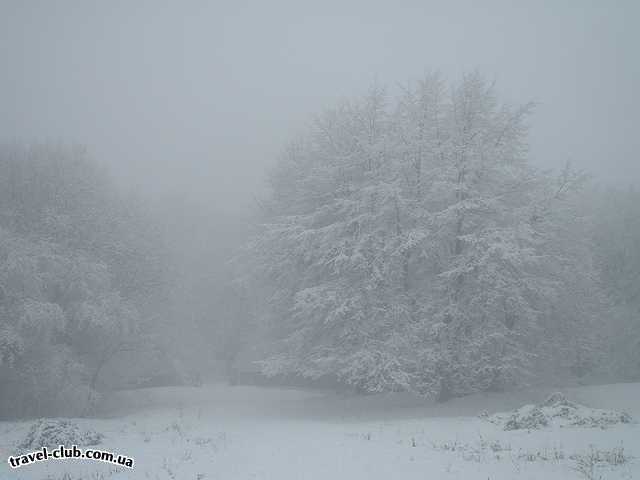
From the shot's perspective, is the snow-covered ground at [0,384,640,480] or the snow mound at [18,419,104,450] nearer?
the snow-covered ground at [0,384,640,480]

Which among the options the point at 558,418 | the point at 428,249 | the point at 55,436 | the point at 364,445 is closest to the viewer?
the point at 364,445

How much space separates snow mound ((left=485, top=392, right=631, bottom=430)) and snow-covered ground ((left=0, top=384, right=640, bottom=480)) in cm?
37

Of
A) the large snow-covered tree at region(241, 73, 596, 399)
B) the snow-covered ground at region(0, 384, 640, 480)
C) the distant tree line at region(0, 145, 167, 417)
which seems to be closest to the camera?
the snow-covered ground at region(0, 384, 640, 480)

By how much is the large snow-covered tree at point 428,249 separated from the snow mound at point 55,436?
29.6 feet

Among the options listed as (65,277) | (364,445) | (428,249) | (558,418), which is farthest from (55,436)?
(428,249)

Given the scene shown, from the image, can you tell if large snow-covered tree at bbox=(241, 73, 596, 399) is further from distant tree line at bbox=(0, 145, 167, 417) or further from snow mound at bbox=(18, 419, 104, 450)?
snow mound at bbox=(18, 419, 104, 450)

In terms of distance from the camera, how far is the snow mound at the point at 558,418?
14180mm

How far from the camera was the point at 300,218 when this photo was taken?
23.3 metres

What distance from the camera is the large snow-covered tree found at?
20.1m

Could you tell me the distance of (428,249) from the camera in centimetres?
2184

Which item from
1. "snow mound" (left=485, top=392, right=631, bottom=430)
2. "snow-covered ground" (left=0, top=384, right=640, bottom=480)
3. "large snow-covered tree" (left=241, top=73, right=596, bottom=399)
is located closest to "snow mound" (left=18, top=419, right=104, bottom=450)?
"snow-covered ground" (left=0, top=384, right=640, bottom=480)

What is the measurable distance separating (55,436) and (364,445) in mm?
7828

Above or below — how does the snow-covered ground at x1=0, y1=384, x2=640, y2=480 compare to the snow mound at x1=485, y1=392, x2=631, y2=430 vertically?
below

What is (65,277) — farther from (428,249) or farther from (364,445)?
(364,445)
